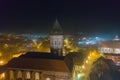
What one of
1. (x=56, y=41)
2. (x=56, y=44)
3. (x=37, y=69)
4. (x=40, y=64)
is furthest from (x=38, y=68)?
(x=56, y=41)

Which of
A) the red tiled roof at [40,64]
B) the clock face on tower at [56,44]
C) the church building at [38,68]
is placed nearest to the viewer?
the church building at [38,68]

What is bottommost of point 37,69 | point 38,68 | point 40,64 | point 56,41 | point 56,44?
point 37,69

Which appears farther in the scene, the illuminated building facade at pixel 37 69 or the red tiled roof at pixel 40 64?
the red tiled roof at pixel 40 64

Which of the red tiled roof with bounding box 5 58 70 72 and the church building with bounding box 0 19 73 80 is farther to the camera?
the red tiled roof with bounding box 5 58 70 72

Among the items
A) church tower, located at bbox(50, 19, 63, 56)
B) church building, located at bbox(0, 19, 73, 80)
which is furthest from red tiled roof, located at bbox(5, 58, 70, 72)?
church tower, located at bbox(50, 19, 63, 56)

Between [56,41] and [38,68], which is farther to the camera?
[56,41]

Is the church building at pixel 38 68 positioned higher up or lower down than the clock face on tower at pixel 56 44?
lower down

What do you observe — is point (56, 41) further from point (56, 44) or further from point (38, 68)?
point (38, 68)

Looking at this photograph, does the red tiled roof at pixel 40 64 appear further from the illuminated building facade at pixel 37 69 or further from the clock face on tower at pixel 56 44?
the clock face on tower at pixel 56 44

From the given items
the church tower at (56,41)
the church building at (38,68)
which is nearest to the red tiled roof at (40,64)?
the church building at (38,68)

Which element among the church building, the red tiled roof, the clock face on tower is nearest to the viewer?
the church building

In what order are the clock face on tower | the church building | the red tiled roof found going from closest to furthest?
the church building → the red tiled roof → the clock face on tower

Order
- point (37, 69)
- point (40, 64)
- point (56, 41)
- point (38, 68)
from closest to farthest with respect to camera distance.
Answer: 1. point (37, 69)
2. point (38, 68)
3. point (40, 64)
4. point (56, 41)

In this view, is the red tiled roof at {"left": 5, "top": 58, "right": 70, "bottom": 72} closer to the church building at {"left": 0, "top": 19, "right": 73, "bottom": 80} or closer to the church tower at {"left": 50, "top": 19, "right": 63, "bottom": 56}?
the church building at {"left": 0, "top": 19, "right": 73, "bottom": 80}
